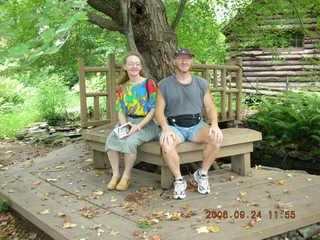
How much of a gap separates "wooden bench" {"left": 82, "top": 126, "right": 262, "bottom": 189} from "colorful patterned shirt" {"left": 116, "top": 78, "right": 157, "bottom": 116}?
1.45ft

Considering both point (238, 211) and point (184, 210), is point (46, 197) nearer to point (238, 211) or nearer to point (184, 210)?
point (184, 210)

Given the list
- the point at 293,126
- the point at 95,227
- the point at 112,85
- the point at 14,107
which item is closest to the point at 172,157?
the point at 95,227

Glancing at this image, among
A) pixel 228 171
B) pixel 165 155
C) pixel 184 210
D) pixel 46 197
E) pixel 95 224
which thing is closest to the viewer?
pixel 95 224

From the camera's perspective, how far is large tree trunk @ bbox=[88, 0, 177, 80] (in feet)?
18.1

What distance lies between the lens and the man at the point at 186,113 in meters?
4.15

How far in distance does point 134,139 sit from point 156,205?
0.82m

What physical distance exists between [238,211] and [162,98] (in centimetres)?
147

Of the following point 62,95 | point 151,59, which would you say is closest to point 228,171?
point 151,59

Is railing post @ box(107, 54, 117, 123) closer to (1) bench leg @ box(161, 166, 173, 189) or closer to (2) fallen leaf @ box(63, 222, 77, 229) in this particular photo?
(1) bench leg @ box(161, 166, 173, 189)

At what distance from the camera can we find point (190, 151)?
4336 millimetres

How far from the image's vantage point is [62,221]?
3.58 m

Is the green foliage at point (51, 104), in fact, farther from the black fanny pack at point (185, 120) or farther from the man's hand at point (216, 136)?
the man's hand at point (216, 136)

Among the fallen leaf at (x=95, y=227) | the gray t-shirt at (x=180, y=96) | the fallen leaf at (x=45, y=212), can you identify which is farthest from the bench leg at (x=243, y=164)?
the fallen leaf at (x=45, y=212)

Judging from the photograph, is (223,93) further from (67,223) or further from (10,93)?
(10,93)
